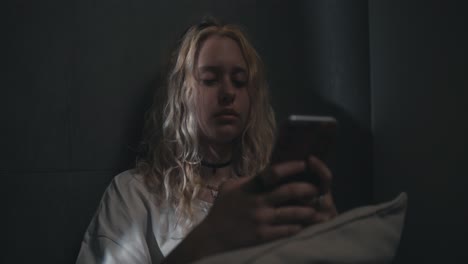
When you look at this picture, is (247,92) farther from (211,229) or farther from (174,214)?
(211,229)

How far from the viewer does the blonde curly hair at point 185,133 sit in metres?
1.06

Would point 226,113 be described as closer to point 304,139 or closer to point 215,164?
point 215,164

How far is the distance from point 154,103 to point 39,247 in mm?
468

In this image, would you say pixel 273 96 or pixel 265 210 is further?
pixel 273 96

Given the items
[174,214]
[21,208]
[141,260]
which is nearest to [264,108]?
[174,214]

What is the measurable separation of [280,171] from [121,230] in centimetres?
58

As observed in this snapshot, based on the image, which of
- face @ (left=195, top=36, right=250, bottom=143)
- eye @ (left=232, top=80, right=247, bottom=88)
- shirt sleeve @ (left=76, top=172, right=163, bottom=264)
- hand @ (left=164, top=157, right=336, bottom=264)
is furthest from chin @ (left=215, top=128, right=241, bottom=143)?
hand @ (left=164, top=157, right=336, bottom=264)

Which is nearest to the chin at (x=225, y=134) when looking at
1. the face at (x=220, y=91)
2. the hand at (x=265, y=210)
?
the face at (x=220, y=91)

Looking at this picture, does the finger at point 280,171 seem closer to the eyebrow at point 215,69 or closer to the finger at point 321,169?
the finger at point 321,169

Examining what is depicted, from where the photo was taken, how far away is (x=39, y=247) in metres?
1.05

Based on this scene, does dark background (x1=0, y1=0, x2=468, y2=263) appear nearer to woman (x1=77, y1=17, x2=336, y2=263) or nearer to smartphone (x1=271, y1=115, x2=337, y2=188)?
woman (x1=77, y1=17, x2=336, y2=263)

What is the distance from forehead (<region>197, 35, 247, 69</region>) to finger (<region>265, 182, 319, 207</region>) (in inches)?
24.5

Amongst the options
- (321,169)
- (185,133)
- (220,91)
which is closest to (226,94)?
(220,91)

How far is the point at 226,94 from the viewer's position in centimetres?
106
